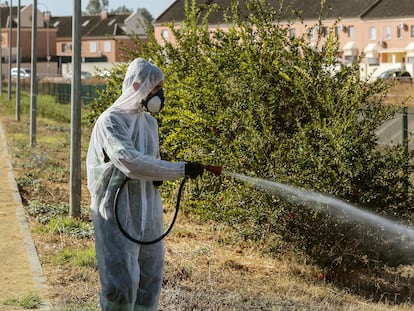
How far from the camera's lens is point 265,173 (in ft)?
33.3

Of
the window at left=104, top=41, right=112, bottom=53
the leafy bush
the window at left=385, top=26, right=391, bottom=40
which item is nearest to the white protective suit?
the leafy bush

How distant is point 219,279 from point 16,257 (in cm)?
228

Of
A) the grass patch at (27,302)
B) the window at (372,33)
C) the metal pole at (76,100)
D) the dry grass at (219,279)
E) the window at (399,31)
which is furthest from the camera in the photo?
the window at (372,33)

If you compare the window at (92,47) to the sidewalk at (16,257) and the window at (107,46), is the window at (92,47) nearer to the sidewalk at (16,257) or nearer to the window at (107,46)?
the window at (107,46)

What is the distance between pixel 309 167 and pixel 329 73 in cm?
121

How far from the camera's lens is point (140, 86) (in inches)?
249

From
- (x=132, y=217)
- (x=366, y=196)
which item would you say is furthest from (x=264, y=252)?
(x=132, y=217)

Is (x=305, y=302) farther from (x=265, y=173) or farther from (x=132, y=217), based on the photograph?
(x=132, y=217)

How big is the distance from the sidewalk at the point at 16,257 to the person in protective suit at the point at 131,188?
1.83m

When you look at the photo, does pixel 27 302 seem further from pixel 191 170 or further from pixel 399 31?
pixel 399 31

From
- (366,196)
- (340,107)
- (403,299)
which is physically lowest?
(403,299)

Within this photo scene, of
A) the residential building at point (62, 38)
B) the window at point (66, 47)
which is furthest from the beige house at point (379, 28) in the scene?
the window at point (66, 47)

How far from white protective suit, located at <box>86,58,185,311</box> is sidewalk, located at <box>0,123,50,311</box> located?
182 cm

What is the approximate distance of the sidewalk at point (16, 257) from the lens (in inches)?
340
